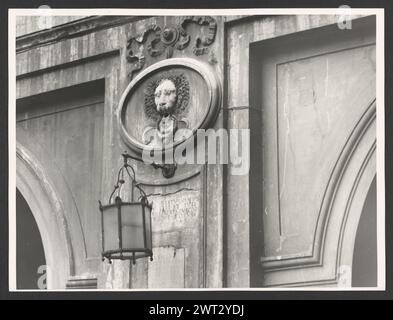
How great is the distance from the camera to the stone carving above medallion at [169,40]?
13594 mm

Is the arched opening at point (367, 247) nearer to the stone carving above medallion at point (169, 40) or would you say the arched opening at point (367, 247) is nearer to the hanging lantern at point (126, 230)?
the hanging lantern at point (126, 230)

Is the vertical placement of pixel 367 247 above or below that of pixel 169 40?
below

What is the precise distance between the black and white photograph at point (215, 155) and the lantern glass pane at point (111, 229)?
0.04 ft

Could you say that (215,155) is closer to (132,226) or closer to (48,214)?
(132,226)

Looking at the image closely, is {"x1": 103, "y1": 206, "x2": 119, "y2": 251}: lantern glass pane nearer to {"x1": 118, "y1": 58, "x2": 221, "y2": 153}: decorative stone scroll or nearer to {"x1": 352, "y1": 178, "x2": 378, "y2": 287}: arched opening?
{"x1": 118, "y1": 58, "x2": 221, "y2": 153}: decorative stone scroll

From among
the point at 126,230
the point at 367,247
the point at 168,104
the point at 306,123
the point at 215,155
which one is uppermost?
the point at 168,104

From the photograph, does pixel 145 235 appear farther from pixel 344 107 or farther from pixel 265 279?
pixel 344 107

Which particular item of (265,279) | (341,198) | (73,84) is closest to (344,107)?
(341,198)

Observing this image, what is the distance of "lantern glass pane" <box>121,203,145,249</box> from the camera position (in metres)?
13.1

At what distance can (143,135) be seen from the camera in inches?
544

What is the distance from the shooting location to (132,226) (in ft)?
43.0

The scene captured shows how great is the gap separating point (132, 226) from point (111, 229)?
0.61ft

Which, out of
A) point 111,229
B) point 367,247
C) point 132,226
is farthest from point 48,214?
point 367,247

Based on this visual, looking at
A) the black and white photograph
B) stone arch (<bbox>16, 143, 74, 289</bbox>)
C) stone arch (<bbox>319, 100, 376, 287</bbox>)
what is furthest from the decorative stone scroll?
stone arch (<bbox>319, 100, 376, 287</bbox>)
